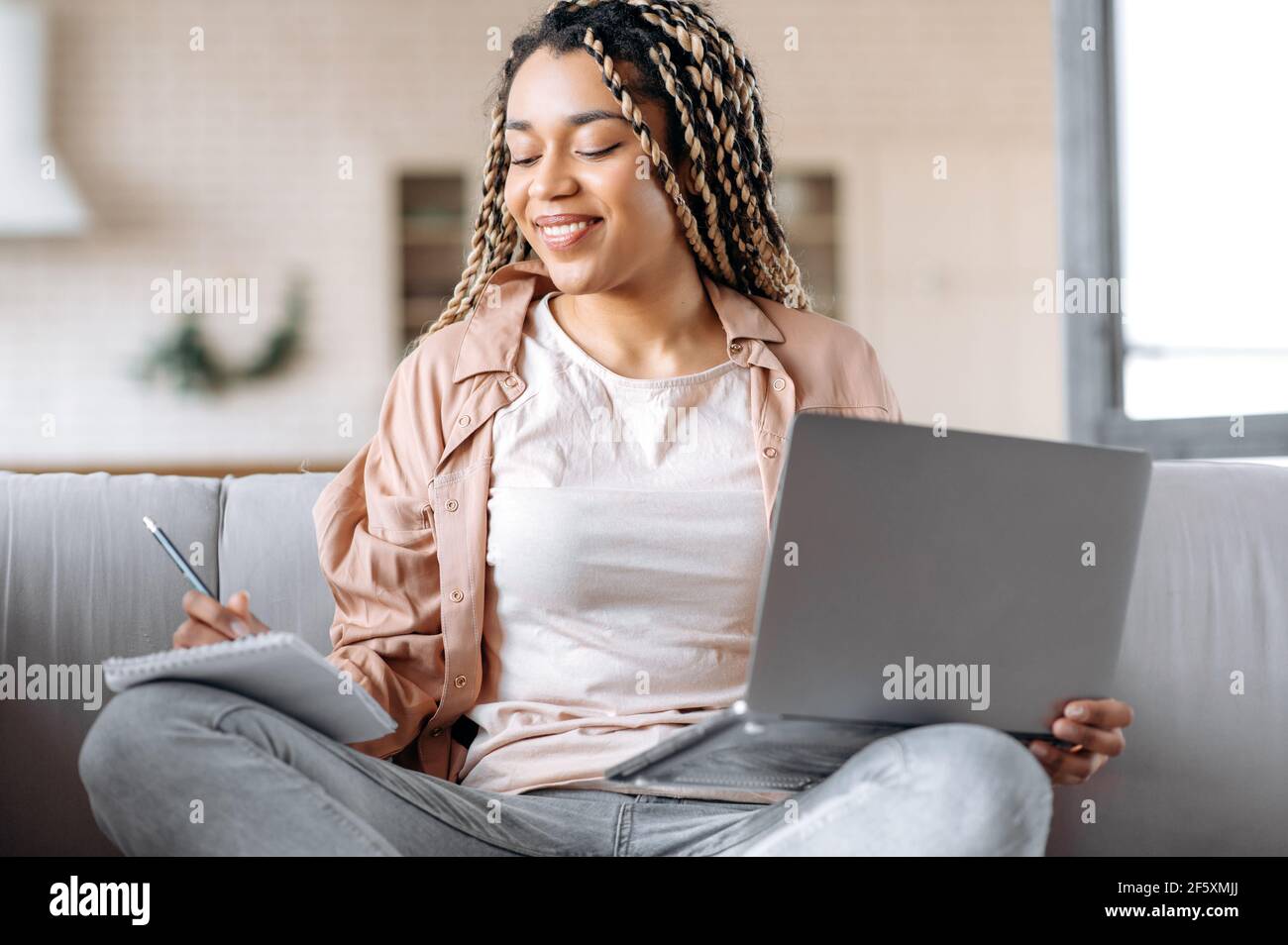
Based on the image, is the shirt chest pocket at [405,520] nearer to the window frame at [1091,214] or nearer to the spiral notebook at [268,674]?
the spiral notebook at [268,674]

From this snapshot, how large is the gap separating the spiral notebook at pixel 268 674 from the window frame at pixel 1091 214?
197 cm

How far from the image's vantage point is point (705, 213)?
5.11 ft

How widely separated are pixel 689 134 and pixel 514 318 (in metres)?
0.29

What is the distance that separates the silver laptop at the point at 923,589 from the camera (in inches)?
39.9

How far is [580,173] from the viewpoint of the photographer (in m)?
1.41

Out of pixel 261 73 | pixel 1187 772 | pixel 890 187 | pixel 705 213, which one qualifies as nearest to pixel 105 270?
pixel 261 73

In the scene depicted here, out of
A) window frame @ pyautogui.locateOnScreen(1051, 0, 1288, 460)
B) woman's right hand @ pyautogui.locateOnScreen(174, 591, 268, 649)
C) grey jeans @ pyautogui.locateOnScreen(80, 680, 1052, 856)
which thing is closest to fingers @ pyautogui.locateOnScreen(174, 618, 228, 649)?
woman's right hand @ pyautogui.locateOnScreen(174, 591, 268, 649)

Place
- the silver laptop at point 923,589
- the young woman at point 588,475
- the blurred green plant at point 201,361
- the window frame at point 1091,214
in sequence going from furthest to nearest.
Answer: the blurred green plant at point 201,361
the window frame at point 1091,214
the young woman at point 588,475
the silver laptop at point 923,589
